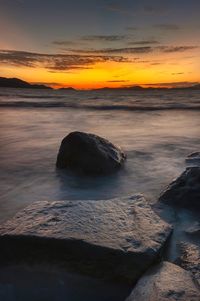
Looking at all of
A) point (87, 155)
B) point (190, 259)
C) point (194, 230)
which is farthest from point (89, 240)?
point (87, 155)

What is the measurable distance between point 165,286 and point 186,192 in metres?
1.91

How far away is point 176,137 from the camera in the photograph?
9883mm

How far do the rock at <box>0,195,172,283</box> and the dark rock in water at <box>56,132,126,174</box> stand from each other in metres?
2.07

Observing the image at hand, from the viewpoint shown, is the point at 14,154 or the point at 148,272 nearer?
the point at 148,272

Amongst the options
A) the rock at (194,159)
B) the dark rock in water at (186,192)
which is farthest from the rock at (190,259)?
the rock at (194,159)

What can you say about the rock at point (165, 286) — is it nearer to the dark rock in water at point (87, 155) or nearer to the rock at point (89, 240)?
the rock at point (89, 240)

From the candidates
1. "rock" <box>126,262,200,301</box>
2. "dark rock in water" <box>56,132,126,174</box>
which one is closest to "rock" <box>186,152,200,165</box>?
"dark rock in water" <box>56,132,126,174</box>

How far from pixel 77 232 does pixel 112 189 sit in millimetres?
2054

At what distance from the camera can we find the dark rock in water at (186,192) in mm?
3912

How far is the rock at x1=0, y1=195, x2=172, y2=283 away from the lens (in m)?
2.54

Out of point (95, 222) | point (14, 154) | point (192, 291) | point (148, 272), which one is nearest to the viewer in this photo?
point (192, 291)

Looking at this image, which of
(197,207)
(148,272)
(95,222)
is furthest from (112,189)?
(148,272)

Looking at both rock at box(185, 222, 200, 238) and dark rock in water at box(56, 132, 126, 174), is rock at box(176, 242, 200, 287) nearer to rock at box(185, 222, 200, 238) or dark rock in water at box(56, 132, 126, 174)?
rock at box(185, 222, 200, 238)

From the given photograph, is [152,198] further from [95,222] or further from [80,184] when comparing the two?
[95,222]
